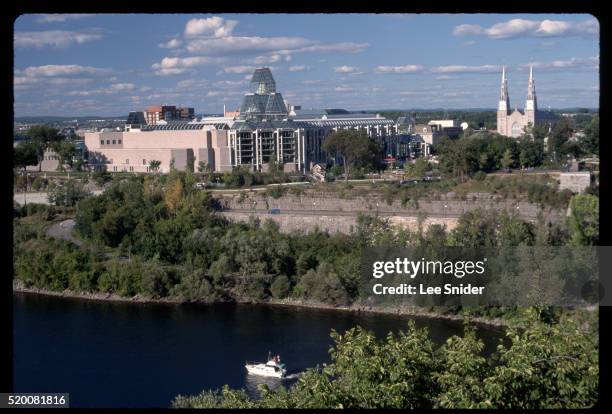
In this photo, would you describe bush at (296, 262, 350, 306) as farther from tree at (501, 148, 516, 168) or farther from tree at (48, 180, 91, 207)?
tree at (501, 148, 516, 168)

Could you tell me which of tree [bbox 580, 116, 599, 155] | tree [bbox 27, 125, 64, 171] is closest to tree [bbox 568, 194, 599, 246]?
tree [bbox 580, 116, 599, 155]

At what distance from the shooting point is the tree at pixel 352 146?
11695 mm

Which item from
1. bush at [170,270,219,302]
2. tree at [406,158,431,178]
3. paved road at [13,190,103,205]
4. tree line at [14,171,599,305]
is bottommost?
bush at [170,270,219,302]

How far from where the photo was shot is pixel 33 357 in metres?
4.81

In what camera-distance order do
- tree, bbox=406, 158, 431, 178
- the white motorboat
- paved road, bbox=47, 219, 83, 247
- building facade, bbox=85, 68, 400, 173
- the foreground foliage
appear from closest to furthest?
the foreground foliage, the white motorboat, paved road, bbox=47, 219, 83, 247, tree, bbox=406, 158, 431, 178, building facade, bbox=85, 68, 400, 173

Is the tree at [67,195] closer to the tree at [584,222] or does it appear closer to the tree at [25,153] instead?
the tree at [25,153]

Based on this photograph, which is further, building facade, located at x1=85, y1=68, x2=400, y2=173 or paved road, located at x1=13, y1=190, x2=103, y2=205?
building facade, located at x1=85, y1=68, x2=400, y2=173

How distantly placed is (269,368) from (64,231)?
445 cm

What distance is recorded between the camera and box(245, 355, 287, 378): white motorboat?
438 cm

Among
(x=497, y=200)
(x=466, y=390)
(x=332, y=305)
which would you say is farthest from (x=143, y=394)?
(x=497, y=200)

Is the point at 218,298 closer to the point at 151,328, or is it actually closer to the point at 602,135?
the point at 151,328

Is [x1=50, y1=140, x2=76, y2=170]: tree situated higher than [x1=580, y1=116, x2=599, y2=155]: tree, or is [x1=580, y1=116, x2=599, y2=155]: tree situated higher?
[x1=580, y1=116, x2=599, y2=155]: tree

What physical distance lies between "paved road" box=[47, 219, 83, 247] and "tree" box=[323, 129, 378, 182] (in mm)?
4454
